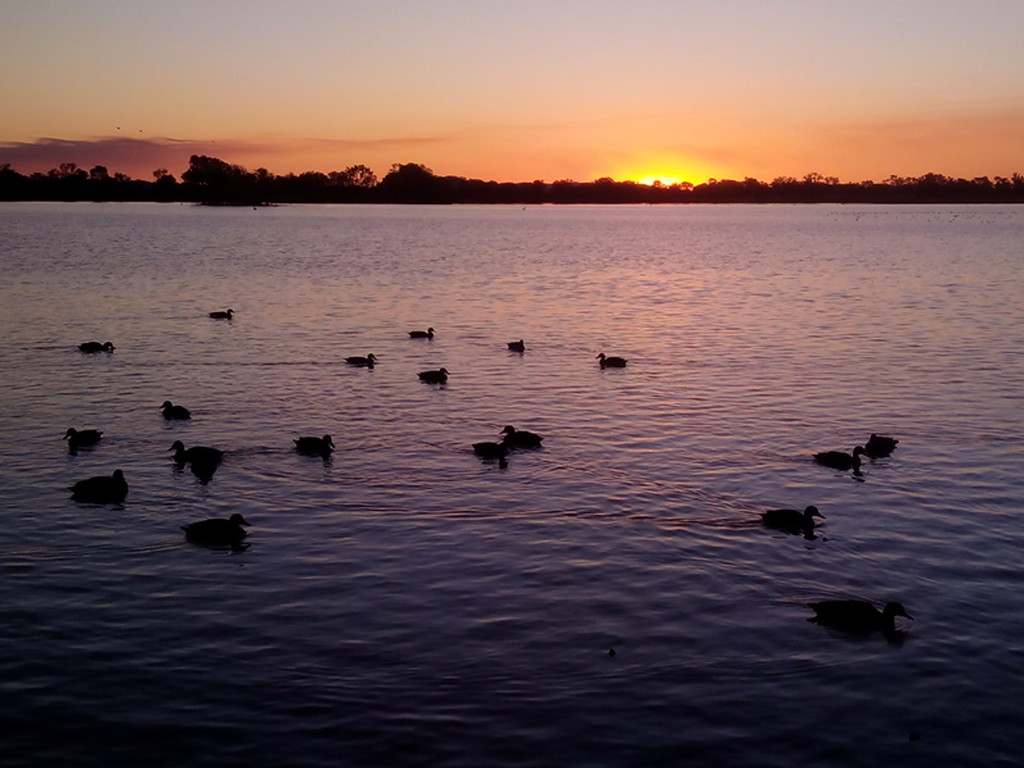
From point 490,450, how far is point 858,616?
10.2 metres

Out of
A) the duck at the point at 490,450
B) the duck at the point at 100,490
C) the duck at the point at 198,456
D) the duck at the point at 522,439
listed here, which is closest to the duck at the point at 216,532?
the duck at the point at 100,490

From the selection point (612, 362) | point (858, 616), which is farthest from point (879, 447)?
point (612, 362)

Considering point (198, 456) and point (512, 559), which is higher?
point (198, 456)

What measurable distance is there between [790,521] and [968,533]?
3.23m

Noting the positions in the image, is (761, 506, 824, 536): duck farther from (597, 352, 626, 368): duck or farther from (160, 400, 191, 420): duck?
(597, 352, 626, 368): duck

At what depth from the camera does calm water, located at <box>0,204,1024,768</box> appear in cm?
1131

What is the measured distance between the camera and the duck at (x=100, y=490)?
19.1 meters

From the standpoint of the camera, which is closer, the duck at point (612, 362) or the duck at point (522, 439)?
the duck at point (522, 439)

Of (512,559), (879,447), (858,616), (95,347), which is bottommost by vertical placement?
(512,559)

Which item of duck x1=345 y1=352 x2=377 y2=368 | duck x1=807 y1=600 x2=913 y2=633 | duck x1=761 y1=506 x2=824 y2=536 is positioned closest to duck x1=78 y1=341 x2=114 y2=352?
duck x1=345 y1=352 x2=377 y2=368

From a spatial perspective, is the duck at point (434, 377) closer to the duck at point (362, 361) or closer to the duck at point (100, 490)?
the duck at point (362, 361)

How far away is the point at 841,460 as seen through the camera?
21.9m

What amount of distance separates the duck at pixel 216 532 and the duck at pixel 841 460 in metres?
12.6

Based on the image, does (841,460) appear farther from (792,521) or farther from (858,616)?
(858,616)
